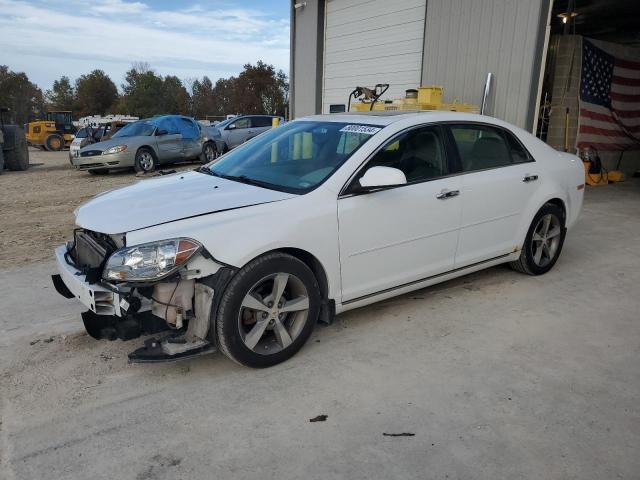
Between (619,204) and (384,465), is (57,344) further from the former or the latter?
(619,204)

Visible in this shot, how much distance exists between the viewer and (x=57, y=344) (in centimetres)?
355

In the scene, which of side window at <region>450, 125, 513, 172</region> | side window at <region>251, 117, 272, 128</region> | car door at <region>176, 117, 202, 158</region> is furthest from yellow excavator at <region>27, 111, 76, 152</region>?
side window at <region>450, 125, 513, 172</region>

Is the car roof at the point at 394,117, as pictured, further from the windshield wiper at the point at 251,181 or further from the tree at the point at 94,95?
the tree at the point at 94,95

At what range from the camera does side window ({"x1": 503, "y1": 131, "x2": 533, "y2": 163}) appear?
4.50m

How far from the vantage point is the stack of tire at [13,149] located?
15.9 metres

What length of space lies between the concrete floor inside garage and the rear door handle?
0.93 meters

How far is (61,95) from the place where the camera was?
66.9 m

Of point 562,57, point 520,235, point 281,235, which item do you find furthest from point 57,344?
point 562,57

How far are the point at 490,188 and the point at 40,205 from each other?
8.55 metres

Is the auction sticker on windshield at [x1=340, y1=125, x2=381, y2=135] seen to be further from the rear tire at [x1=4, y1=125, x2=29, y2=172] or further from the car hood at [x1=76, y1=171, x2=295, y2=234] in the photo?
the rear tire at [x1=4, y1=125, x2=29, y2=172]

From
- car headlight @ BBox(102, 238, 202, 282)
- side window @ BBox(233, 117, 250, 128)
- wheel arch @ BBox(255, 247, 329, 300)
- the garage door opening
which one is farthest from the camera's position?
side window @ BBox(233, 117, 250, 128)

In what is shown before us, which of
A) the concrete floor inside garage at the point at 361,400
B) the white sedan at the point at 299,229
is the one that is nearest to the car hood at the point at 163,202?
the white sedan at the point at 299,229

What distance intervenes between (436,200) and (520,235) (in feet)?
3.94

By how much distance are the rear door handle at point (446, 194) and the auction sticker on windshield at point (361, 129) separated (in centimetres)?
68
